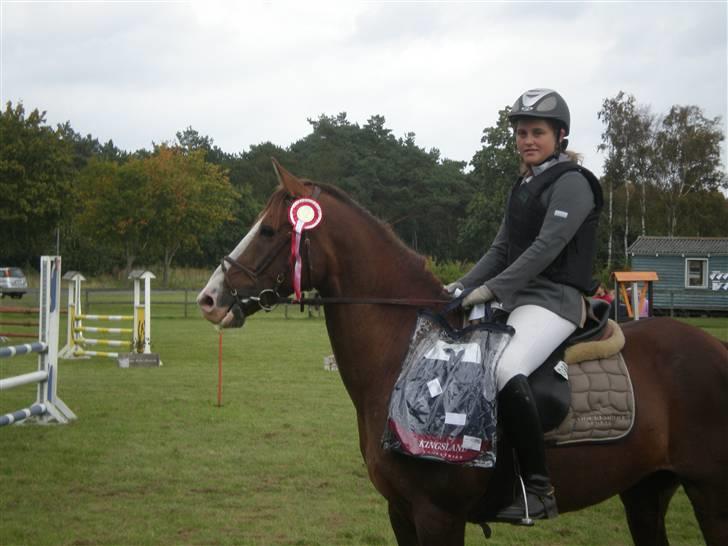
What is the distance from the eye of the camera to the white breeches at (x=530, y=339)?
12.8 feet

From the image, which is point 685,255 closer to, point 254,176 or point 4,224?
point 4,224

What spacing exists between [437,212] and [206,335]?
19.5 meters

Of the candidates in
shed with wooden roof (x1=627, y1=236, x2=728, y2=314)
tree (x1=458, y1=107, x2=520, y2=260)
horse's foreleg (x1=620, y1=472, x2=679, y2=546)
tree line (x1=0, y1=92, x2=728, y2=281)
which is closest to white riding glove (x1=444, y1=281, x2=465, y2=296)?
horse's foreleg (x1=620, y1=472, x2=679, y2=546)

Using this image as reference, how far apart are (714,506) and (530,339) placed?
148 cm

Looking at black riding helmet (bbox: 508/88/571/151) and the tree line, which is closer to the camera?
black riding helmet (bbox: 508/88/571/151)

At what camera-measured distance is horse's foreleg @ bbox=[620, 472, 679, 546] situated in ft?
15.5

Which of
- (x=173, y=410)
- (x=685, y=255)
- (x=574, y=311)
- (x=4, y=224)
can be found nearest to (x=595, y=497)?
(x=574, y=311)

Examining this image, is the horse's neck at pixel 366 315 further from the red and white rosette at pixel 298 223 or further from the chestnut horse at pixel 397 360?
the red and white rosette at pixel 298 223

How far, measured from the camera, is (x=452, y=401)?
151 inches

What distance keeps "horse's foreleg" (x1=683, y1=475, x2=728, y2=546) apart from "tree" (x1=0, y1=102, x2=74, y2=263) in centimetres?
3309

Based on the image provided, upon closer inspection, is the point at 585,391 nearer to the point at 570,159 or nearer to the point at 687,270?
the point at 570,159

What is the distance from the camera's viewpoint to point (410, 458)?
3.90 m

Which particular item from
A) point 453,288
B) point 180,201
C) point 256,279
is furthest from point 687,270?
point 256,279

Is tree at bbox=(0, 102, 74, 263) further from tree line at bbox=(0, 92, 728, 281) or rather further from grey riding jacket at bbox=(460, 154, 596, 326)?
grey riding jacket at bbox=(460, 154, 596, 326)
